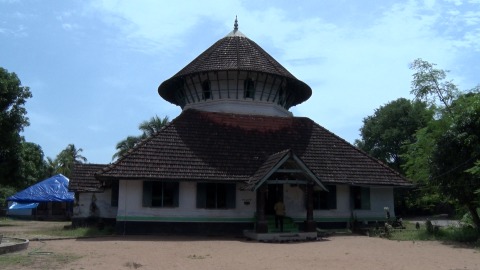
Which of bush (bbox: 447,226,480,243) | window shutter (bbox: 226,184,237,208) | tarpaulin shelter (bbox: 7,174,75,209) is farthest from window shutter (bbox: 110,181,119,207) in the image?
bush (bbox: 447,226,480,243)

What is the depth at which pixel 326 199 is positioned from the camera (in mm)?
20531

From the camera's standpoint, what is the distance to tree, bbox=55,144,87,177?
55969 mm

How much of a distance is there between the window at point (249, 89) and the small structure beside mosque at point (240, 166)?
5cm

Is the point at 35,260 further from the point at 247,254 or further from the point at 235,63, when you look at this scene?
the point at 235,63

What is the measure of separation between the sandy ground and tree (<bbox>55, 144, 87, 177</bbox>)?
42535 mm

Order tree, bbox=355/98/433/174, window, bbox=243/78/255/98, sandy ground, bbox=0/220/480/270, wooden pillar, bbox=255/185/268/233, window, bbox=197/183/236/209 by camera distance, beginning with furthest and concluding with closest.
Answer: tree, bbox=355/98/433/174
window, bbox=243/78/255/98
window, bbox=197/183/236/209
wooden pillar, bbox=255/185/268/233
sandy ground, bbox=0/220/480/270

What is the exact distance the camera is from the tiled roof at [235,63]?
22312mm

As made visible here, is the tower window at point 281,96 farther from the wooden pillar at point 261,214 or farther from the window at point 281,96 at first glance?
the wooden pillar at point 261,214

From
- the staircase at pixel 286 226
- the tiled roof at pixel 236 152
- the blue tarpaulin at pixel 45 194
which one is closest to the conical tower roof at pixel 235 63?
the tiled roof at pixel 236 152

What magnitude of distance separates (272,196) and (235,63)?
6.80m

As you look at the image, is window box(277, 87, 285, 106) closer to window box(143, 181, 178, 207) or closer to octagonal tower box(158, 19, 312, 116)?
octagonal tower box(158, 19, 312, 116)

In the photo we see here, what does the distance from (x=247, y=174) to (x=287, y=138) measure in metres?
3.66

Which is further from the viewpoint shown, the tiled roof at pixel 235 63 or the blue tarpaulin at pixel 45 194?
the blue tarpaulin at pixel 45 194

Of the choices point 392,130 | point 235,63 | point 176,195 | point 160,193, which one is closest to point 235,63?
point 235,63
